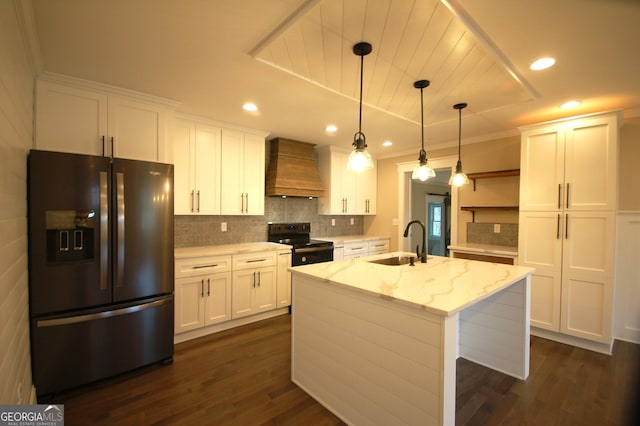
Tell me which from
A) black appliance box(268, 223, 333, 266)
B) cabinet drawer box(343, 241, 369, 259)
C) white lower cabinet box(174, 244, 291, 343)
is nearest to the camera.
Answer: white lower cabinet box(174, 244, 291, 343)

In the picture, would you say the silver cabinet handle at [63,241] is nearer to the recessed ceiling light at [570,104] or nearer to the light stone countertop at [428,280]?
the light stone countertop at [428,280]

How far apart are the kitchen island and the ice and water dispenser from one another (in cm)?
158

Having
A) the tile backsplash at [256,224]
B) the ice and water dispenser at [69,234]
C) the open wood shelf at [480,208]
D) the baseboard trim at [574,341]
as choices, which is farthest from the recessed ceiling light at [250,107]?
the baseboard trim at [574,341]

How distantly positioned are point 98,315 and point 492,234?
434cm

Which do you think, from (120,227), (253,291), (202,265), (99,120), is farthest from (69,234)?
(253,291)

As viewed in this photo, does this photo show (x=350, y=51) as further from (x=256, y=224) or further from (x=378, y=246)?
(x=378, y=246)

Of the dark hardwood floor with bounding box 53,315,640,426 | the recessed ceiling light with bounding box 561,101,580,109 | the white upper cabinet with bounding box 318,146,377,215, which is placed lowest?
the dark hardwood floor with bounding box 53,315,640,426

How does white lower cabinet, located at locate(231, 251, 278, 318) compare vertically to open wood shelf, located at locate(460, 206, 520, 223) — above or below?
below

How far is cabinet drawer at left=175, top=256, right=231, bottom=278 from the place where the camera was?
2.90 metres

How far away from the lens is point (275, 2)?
146 cm

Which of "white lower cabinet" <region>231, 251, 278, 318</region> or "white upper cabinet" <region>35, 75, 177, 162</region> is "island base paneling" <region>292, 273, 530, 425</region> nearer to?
"white lower cabinet" <region>231, 251, 278, 318</region>

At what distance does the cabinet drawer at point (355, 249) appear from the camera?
14.7 feet

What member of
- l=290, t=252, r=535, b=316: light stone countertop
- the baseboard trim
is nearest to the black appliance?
l=290, t=252, r=535, b=316: light stone countertop

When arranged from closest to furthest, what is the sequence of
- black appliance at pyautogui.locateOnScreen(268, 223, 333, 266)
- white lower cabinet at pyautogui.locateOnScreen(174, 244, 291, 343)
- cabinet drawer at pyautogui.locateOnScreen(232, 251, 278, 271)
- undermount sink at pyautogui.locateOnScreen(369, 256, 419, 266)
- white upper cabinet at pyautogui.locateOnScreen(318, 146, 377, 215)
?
undermount sink at pyautogui.locateOnScreen(369, 256, 419, 266)
white lower cabinet at pyautogui.locateOnScreen(174, 244, 291, 343)
cabinet drawer at pyautogui.locateOnScreen(232, 251, 278, 271)
black appliance at pyautogui.locateOnScreen(268, 223, 333, 266)
white upper cabinet at pyautogui.locateOnScreen(318, 146, 377, 215)
